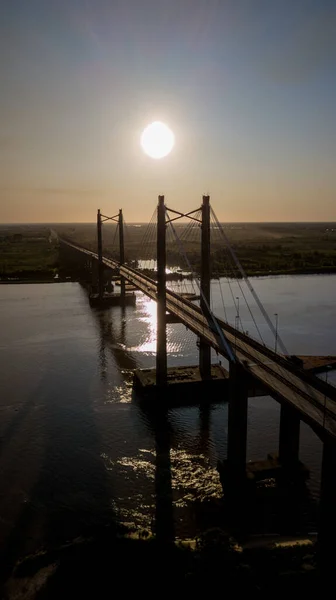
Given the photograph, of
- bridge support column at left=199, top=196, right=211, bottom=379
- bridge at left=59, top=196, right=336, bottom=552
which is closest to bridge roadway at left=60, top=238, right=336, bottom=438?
bridge at left=59, top=196, right=336, bottom=552

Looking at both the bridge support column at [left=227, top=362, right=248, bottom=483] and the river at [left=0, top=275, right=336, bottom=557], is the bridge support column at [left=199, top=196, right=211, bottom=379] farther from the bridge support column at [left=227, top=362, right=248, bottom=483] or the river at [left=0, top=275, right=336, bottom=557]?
the bridge support column at [left=227, top=362, right=248, bottom=483]

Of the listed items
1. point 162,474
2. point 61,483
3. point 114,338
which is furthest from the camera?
point 114,338

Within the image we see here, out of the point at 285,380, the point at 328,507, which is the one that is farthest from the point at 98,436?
the point at 328,507

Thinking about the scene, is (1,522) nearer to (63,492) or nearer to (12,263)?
(63,492)

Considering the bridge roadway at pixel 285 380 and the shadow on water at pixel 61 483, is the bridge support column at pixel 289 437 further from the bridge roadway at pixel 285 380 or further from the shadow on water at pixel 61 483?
the shadow on water at pixel 61 483

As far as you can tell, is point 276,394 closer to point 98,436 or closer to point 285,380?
point 285,380

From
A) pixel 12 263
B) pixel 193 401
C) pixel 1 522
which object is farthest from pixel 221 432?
pixel 12 263
